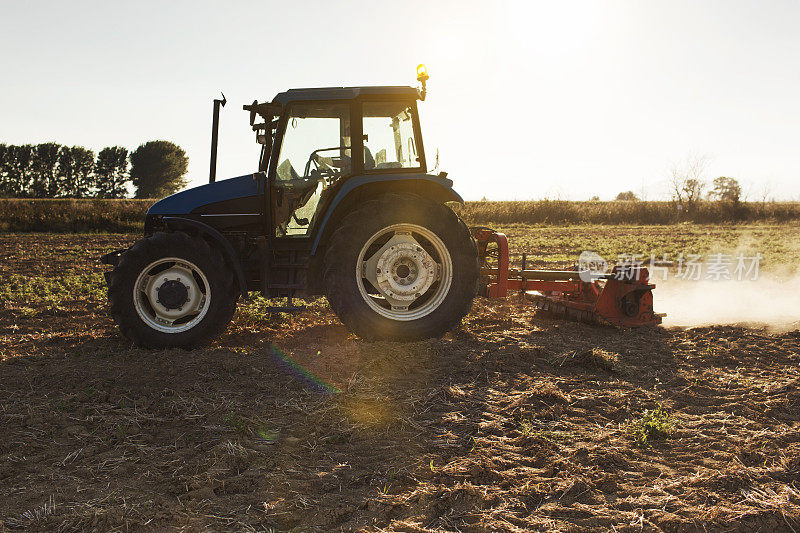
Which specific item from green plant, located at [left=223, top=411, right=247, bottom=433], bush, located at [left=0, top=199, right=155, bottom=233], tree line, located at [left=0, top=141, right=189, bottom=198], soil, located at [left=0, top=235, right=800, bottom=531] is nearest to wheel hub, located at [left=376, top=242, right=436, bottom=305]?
soil, located at [left=0, top=235, right=800, bottom=531]

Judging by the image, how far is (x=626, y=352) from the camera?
5848 millimetres

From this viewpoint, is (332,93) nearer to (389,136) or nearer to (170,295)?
(389,136)

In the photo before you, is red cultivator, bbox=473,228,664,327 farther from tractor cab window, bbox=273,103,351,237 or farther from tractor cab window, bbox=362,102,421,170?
tractor cab window, bbox=273,103,351,237

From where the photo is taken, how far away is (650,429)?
143 inches

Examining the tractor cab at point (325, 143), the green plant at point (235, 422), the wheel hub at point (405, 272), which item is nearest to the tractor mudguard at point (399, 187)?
the tractor cab at point (325, 143)

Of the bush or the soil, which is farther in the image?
the bush

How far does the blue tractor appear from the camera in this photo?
5.32m

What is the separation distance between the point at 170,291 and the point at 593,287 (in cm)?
484

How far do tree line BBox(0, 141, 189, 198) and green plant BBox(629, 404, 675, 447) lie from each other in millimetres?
75757

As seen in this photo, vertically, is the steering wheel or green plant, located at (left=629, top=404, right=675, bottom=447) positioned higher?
the steering wheel

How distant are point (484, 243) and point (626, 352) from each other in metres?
1.91

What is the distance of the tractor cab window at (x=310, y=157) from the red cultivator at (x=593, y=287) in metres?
1.91

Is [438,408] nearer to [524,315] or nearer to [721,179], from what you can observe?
[524,315]

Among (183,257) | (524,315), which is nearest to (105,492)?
(183,257)
